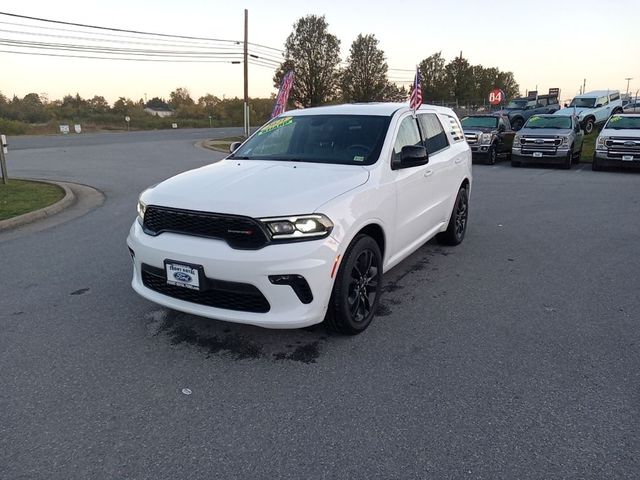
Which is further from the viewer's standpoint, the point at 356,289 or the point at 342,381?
the point at 356,289

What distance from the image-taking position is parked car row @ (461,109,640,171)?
14273 mm

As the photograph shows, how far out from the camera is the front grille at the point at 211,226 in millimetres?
3277

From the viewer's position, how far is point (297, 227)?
3.31 meters

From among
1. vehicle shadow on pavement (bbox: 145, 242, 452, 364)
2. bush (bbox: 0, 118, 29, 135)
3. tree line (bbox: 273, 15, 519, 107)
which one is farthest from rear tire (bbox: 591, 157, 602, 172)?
bush (bbox: 0, 118, 29, 135)

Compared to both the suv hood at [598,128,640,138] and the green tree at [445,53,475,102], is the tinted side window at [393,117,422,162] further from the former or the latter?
the green tree at [445,53,475,102]

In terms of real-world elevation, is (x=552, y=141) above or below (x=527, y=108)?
below

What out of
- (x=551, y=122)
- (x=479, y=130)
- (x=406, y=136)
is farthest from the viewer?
(x=479, y=130)

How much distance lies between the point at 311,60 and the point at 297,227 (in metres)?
50.3

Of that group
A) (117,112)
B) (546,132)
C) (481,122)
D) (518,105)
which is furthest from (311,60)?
(117,112)

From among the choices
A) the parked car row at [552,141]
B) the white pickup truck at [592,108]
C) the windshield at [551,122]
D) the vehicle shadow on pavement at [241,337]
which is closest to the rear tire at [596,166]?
the parked car row at [552,141]

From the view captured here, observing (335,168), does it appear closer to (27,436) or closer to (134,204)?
(27,436)

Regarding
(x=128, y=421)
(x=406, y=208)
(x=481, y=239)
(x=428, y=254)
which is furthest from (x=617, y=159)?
(x=128, y=421)

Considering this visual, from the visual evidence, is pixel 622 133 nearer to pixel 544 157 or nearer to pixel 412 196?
pixel 544 157

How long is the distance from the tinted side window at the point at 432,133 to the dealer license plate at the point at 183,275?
3.06 metres
